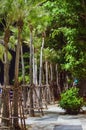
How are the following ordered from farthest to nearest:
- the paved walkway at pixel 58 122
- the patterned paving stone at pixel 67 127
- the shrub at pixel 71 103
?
1. the shrub at pixel 71 103
2. the paved walkway at pixel 58 122
3. the patterned paving stone at pixel 67 127

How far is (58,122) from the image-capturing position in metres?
17.1

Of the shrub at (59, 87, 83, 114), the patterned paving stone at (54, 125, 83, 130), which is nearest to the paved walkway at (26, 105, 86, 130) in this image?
the patterned paving stone at (54, 125, 83, 130)

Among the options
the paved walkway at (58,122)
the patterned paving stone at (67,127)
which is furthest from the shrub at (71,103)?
the patterned paving stone at (67,127)

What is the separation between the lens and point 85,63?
20.1 m

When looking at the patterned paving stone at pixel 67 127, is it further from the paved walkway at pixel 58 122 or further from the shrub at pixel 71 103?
the shrub at pixel 71 103

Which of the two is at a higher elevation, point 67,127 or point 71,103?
Result: point 67,127

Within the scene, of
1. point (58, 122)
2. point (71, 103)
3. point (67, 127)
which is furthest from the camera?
point (71, 103)

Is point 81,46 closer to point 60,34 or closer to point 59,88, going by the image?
point 60,34

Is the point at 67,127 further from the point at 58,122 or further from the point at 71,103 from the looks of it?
the point at 71,103

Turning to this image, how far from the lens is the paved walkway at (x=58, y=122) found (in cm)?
1557

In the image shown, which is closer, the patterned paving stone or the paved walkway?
the patterned paving stone

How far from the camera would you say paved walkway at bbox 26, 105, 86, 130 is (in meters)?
15.6

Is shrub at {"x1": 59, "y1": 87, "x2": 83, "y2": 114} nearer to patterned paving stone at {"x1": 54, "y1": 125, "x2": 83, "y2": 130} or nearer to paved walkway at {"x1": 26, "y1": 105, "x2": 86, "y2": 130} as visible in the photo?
paved walkway at {"x1": 26, "y1": 105, "x2": 86, "y2": 130}

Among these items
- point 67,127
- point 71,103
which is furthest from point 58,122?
point 71,103
